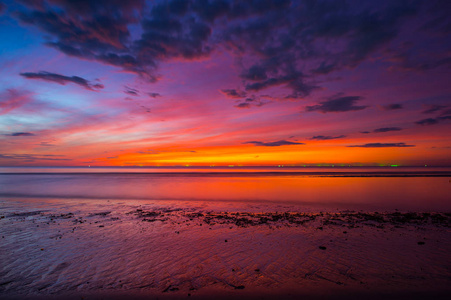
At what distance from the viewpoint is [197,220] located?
14055 mm

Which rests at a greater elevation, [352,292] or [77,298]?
[352,292]

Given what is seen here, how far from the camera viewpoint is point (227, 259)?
816cm

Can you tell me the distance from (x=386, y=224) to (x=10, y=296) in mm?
16743

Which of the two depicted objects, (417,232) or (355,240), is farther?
(417,232)

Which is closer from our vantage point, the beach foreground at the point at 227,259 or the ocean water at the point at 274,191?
the beach foreground at the point at 227,259

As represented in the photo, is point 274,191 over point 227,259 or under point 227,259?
over

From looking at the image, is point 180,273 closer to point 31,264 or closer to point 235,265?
point 235,265

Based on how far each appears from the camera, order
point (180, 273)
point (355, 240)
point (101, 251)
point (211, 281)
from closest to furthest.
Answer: point (211, 281) < point (180, 273) < point (101, 251) < point (355, 240)

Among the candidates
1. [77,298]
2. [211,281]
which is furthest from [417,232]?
[77,298]

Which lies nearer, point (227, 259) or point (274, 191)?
point (227, 259)

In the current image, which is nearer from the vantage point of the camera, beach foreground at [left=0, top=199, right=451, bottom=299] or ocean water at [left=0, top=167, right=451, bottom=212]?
beach foreground at [left=0, top=199, right=451, bottom=299]

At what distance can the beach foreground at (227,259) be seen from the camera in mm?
6254

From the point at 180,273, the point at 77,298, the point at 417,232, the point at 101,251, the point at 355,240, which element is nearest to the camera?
the point at 77,298

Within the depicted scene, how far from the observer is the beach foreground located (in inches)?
246
